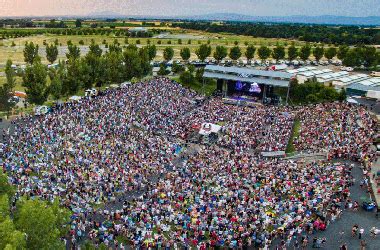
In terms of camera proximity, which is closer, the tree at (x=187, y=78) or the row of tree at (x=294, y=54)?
the tree at (x=187, y=78)

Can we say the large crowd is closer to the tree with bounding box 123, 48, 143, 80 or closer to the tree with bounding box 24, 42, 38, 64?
the tree with bounding box 123, 48, 143, 80

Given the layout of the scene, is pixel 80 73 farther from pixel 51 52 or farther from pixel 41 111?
pixel 51 52

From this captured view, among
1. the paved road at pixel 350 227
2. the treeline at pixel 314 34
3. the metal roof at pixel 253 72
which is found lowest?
the paved road at pixel 350 227

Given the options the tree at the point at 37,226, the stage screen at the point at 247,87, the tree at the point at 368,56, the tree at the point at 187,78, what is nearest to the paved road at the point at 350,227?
the tree at the point at 37,226

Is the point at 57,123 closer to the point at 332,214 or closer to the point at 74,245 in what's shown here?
the point at 74,245

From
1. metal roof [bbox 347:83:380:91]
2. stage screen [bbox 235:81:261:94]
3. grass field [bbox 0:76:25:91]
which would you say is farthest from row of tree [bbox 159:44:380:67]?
grass field [bbox 0:76:25:91]

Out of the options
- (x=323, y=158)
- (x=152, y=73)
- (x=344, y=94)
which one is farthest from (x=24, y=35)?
(x=323, y=158)

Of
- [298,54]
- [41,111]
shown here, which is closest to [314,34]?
[298,54]

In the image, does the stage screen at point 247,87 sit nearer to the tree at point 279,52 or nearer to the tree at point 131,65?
the tree at point 131,65
